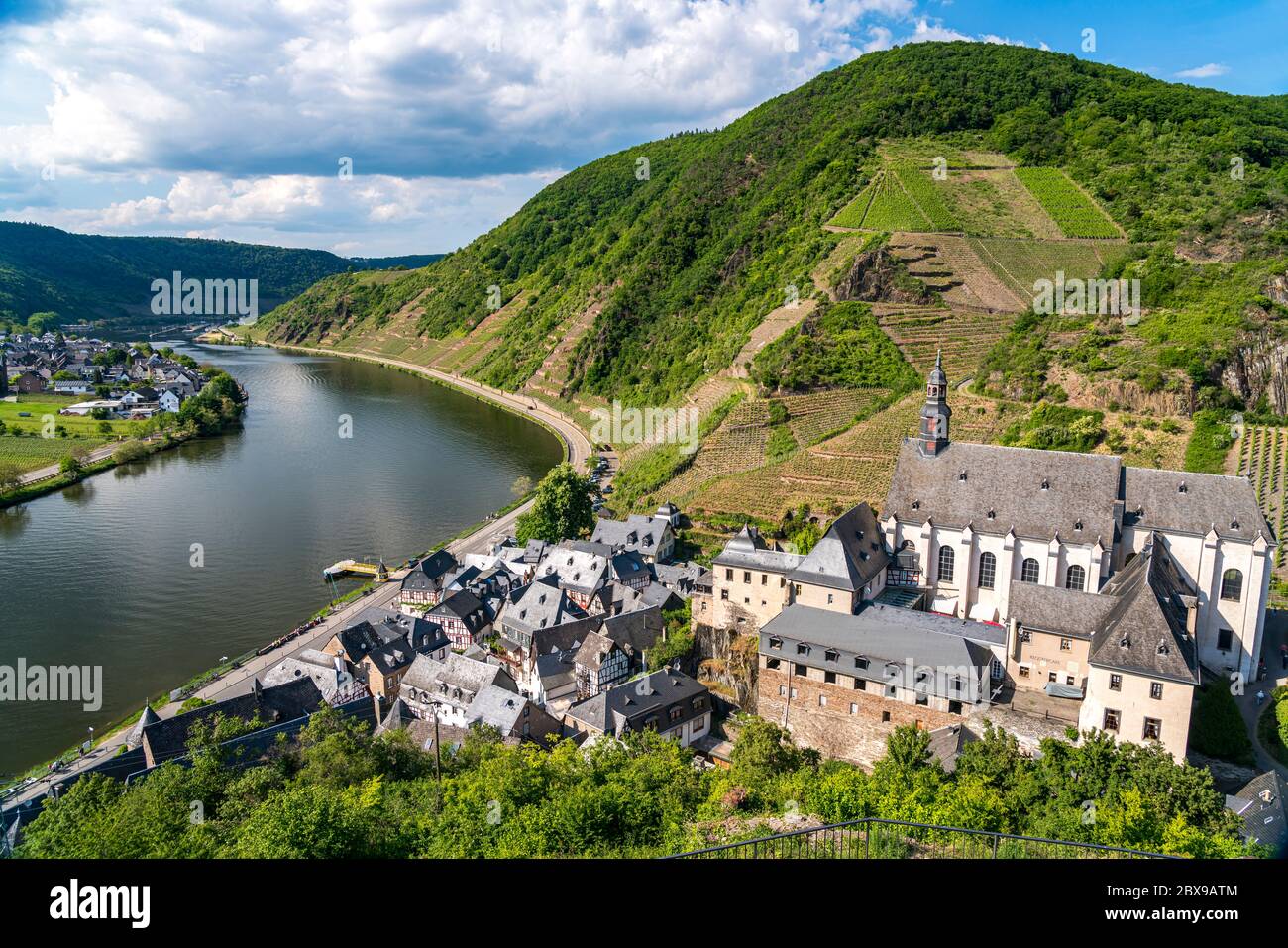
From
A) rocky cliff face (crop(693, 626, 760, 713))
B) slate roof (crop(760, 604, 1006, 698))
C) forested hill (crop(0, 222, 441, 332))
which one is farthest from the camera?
forested hill (crop(0, 222, 441, 332))

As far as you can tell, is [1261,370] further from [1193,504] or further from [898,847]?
[898,847]

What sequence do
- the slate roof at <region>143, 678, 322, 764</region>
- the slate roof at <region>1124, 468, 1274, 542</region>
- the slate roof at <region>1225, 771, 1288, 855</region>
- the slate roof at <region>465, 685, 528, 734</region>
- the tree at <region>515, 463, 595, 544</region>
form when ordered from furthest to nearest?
the tree at <region>515, 463, 595, 544</region>
the slate roof at <region>1124, 468, 1274, 542</region>
the slate roof at <region>465, 685, 528, 734</region>
the slate roof at <region>143, 678, 322, 764</region>
the slate roof at <region>1225, 771, 1288, 855</region>

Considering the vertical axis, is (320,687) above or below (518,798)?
below

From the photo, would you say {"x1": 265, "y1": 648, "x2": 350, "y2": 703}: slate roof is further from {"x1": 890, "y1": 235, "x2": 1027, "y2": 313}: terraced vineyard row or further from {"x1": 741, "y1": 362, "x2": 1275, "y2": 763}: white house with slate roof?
{"x1": 890, "y1": 235, "x2": 1027, "y2": 313}: terraced vineyard row

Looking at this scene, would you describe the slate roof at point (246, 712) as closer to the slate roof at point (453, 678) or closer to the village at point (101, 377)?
the slate roof at point (453, 678)

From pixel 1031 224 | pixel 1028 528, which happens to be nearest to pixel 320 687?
pixel 1028 528

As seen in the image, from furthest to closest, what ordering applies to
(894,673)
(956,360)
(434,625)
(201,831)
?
(956,360), (434,625), (894,673), (201,831)

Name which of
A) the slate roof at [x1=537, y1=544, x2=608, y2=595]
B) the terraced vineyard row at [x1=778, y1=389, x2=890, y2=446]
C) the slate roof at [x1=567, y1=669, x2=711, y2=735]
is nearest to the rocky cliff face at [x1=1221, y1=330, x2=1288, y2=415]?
the terraced vineyard row at [x1=778, y1=389, x2=890, y2=446]

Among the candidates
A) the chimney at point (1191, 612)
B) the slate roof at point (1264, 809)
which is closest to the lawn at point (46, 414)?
the chimney at point (1191, 612)
